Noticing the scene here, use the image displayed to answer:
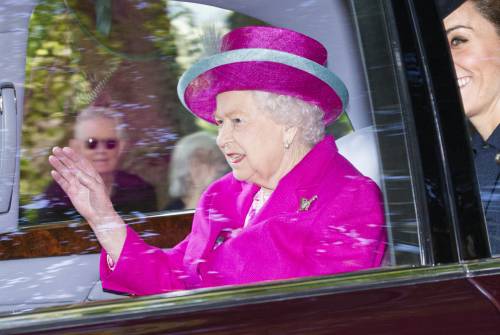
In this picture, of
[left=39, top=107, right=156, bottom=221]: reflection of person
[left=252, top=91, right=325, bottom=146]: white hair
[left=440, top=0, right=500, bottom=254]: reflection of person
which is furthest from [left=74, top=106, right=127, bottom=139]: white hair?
[left=440, top=0, right=500, bottom=254]: reflection of person

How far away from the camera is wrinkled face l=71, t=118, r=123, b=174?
6.13 feet

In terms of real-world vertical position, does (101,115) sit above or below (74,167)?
above

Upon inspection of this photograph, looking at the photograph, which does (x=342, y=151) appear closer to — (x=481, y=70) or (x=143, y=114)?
(x=481, y=70)

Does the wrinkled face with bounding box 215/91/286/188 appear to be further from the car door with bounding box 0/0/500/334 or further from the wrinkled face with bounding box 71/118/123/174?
the wrinkled face with bounding box 71/118/123/174

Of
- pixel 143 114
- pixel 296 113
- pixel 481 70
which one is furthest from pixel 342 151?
pixel 143 114

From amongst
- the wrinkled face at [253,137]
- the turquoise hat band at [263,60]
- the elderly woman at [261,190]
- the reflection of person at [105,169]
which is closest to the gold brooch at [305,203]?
the elderly woman at [261,190]

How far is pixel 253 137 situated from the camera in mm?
2047

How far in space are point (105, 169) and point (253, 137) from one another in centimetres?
37

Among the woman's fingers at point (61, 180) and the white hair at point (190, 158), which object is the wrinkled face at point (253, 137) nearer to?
the white hair at point (190, 158)

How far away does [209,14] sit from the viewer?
198cm

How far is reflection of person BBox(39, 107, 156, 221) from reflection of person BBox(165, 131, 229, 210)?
67mm

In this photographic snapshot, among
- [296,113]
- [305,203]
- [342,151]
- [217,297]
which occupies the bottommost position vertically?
[217,297]

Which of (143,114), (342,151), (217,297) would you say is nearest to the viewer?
(217,297)

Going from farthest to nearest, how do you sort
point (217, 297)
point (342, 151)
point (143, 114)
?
point (342, 151)
point (143, 114)
point (217, 297)
